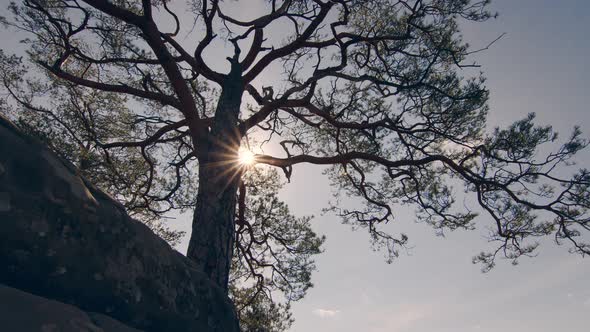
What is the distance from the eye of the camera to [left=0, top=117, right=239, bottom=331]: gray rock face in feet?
6.81

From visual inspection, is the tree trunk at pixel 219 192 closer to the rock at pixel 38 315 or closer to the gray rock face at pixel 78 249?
the gray rock face at pixel 78 249

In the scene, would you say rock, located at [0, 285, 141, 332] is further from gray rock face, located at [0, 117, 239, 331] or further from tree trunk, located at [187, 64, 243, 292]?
tree trunk, located at [187, 64, 243, 292]

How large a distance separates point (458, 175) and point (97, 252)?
7014 mm

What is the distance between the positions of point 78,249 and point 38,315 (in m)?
0.46

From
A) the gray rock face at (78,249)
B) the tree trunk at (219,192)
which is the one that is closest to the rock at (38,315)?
the gray rock face at (78,249)

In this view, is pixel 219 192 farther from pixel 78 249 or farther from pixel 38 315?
pixel 38 315

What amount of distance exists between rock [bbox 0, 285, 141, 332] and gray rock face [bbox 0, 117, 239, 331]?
0.44 feet

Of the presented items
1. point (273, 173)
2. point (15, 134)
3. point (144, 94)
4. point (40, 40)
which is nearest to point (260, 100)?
point (144, 94)

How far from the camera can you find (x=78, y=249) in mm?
2273

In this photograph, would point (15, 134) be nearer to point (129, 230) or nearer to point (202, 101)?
point (129, 230)

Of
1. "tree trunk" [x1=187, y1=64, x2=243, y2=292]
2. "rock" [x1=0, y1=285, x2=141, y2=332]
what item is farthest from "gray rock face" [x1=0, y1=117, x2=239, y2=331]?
"tree trunk" [x1=187, y1=64, x2=243, y2=292]

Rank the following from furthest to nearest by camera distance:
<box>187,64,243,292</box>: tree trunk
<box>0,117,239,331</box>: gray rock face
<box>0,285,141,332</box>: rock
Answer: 1. <box>187,64,243,292</box>: tree trunk
2. <box>0,117,239,331</box>: gray rock face
3. <box>0,285,141,332</box>: rock

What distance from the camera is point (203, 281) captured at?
3.21 meters

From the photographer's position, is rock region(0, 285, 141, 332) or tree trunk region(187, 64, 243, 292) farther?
tree trunk region(187, 64, 243, 292)
